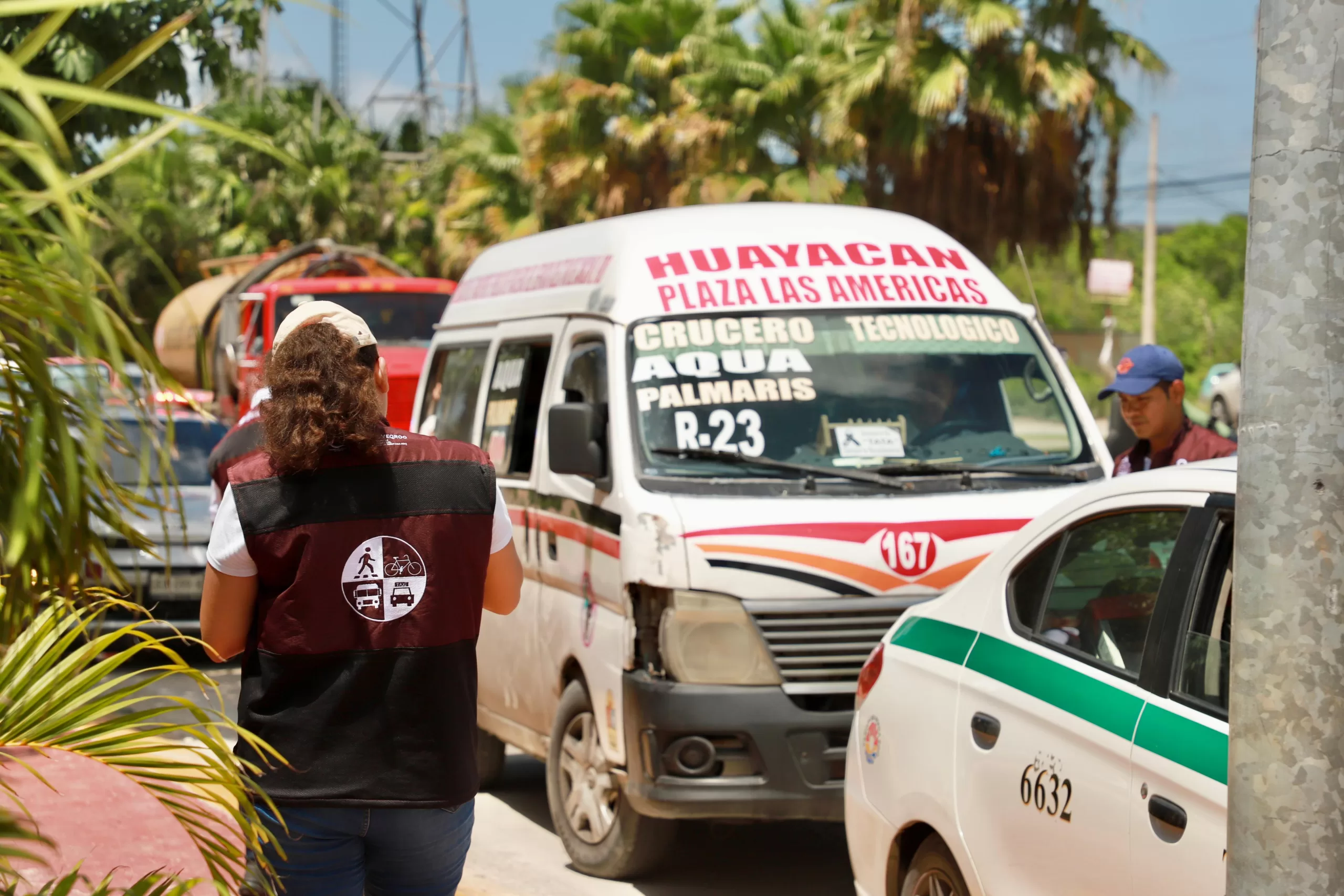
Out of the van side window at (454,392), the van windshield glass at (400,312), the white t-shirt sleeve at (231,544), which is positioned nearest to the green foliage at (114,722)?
the white t-shirt sleeve at (231,544)

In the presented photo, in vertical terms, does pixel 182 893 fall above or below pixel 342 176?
below

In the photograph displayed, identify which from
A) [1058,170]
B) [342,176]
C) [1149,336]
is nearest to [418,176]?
[342,176]

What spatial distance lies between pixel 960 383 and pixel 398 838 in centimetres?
381

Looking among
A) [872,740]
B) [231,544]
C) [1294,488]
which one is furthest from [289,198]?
[1294,488]

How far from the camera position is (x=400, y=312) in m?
17.3

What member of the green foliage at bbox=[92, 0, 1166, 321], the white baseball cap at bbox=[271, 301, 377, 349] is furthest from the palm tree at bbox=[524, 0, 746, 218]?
the white baseball cap at bbox=[271, 301, 377, 349]

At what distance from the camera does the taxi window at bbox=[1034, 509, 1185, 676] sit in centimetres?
379

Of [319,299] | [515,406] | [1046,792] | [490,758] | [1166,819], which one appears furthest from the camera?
[319,299]

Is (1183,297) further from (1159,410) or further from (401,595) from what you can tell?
(401,595)

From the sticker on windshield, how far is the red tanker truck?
825 cm

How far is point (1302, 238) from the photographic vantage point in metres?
2.53

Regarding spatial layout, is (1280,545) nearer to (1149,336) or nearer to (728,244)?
(728,244)

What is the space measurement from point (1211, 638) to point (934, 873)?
44.6 inches

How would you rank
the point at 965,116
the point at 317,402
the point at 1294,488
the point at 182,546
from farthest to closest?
the point at 965,116 < the point at 182,546 < the point at 317,402 < the point at 1294,488
